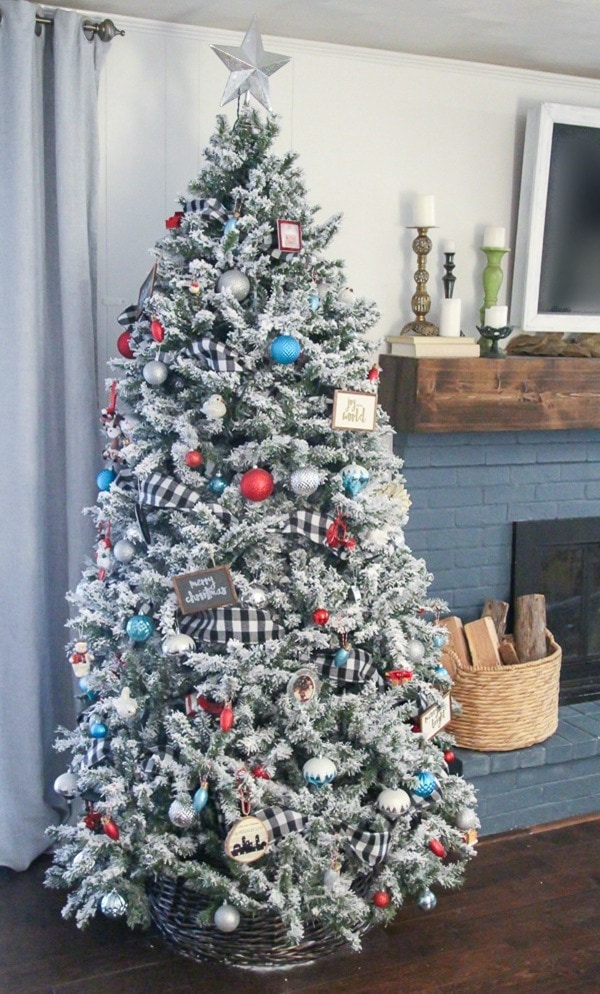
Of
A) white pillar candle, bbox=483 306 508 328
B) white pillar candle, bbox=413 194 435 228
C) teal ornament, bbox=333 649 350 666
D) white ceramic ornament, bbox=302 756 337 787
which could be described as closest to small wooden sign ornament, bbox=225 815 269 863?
white ceramic ornament, bbox=302 756 337 787

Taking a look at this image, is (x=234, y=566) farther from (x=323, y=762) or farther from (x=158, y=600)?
(x=323, y=762)

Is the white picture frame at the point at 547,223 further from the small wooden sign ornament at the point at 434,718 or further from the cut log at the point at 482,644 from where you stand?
the small wooden sign ornament at the point at 434,718

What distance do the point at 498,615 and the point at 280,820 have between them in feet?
3.82

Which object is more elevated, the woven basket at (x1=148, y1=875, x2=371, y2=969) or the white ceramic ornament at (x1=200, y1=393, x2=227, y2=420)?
the white ceramic ornament at (x1=200, y1=393, x2=227, y2=420)

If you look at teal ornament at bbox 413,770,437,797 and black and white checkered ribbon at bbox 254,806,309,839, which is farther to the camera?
teal ornament at bbox 413,770,437,797

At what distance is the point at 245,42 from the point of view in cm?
221

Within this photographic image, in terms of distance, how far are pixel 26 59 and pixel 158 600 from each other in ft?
4.31

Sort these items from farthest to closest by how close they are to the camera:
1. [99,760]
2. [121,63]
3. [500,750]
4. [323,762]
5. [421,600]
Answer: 1. [500,750]
2. [121,63]
3. [421,600]
4. [99,760]
5. [323,762]

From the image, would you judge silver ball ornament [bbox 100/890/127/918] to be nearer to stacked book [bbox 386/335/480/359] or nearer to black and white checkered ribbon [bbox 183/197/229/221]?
black and white checkered ribbon [bbox 183/197/229/221]


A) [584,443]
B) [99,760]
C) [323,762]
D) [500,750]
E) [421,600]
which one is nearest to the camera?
[323,762]

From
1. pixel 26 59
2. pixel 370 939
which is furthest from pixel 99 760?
pixel 26 59

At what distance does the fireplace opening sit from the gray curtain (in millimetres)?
1389

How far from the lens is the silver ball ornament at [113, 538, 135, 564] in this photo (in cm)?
216

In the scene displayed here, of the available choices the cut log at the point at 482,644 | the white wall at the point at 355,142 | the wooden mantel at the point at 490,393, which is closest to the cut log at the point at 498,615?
the cut log at the point at 482,644
